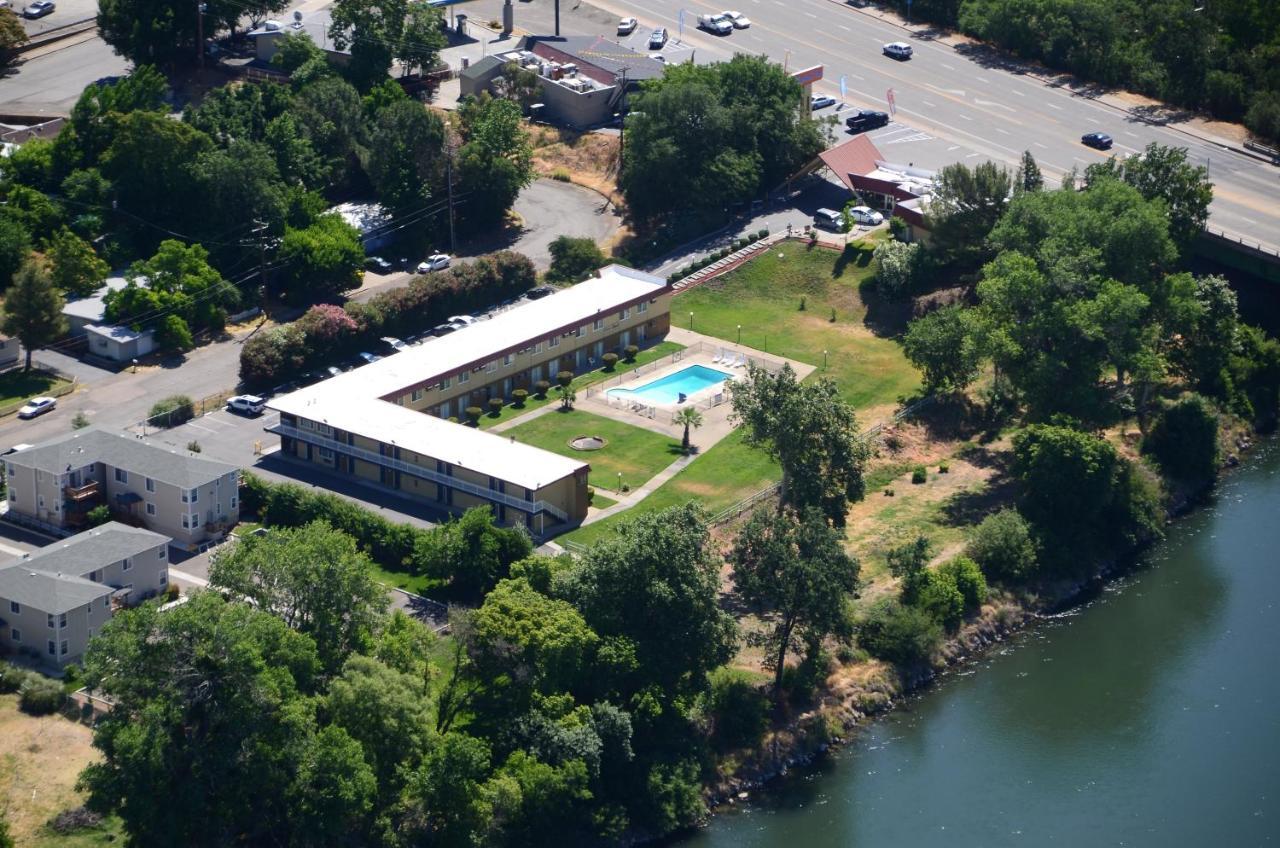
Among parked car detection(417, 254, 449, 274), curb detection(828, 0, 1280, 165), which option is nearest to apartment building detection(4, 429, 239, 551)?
parked car detection(417, 254, 449, 274)

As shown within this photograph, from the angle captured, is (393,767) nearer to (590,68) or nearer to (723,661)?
(723,661)

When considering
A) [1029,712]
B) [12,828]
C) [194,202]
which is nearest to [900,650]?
[1029,712]

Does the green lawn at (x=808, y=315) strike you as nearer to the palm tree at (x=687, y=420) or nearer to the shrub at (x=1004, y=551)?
the palm tree at (x=687, y=420)

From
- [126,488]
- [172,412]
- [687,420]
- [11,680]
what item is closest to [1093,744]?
[687,420]

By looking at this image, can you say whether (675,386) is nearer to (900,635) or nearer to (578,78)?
(900,635)

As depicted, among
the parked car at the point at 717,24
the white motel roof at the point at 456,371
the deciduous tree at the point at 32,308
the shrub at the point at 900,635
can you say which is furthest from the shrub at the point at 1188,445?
the deciduous tree at the point at 32,308

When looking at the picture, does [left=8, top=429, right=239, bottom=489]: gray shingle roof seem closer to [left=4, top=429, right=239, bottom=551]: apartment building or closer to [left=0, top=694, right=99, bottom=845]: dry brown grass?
[left=4, top=429, right=239, bottom=551]: apartment building
